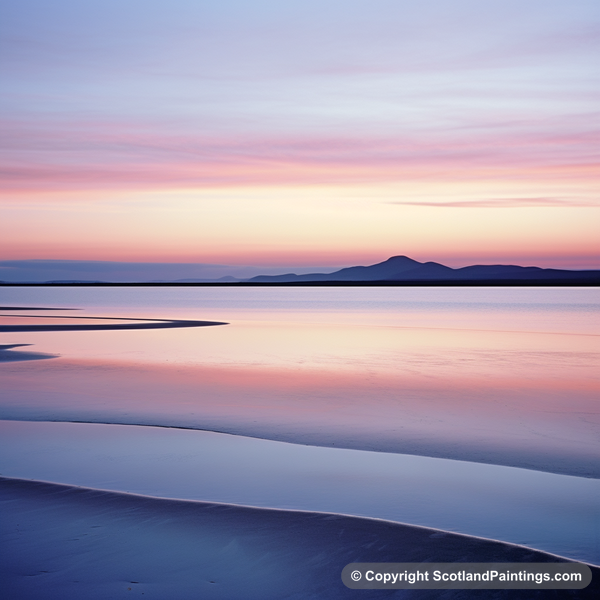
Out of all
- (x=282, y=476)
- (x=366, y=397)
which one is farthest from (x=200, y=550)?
(x=366, y=397)

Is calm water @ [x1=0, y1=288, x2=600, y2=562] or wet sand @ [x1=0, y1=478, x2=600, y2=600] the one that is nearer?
wet sand @ [x1=0, y1=478, x2=600, y2=600]

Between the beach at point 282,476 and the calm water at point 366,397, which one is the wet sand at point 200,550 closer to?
the beach at point 282,476

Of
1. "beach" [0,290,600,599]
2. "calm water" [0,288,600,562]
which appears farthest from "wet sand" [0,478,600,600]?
"calm water" [0,288,600,562]

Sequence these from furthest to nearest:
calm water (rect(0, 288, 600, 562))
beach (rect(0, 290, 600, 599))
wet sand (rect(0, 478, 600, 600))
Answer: calm water (rect(0, 288, 600, 562)) < beach (rect(0, 290, 600, 599)) < wet sand (rect(0, 478, 600, 600))

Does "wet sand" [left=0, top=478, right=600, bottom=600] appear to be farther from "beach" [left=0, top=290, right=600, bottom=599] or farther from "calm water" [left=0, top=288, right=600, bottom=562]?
"calm water" [left=0, top=288, right=600, bottom=562]

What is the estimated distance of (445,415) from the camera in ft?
35.8

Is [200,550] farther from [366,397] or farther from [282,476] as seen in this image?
[366,397]

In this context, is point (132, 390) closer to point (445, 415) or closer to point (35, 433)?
point (35, 433)

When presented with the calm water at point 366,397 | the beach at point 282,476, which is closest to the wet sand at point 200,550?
the beach at point 282,476

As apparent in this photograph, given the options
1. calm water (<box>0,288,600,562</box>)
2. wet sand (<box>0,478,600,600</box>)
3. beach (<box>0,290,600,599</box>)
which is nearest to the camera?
wet sand (<box>0,478,600,600</box>)

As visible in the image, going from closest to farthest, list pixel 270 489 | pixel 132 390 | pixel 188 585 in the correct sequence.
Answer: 1. pixel 188 585
2. pixel 270 489
3. pixel 132 390

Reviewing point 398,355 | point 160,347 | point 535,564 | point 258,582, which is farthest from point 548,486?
point 160,347

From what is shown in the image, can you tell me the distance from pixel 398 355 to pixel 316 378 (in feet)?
19.6

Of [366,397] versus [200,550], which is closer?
[200,550]
